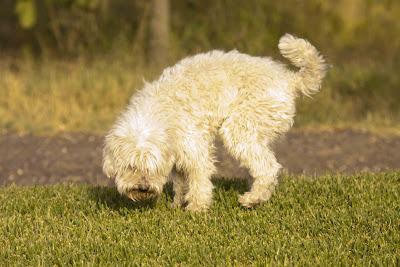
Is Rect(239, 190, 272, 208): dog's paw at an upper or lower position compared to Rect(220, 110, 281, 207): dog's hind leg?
lower

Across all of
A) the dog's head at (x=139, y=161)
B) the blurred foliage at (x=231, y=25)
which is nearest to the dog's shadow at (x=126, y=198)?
the dog's head at (x=139, y=161)

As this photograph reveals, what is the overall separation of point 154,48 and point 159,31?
0.31 metres

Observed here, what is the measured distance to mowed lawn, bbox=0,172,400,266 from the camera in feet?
18.0

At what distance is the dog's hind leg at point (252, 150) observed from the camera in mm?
6453

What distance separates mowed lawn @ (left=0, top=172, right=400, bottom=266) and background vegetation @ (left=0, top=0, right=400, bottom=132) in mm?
3538

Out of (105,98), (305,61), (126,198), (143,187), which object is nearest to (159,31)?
(105,98)

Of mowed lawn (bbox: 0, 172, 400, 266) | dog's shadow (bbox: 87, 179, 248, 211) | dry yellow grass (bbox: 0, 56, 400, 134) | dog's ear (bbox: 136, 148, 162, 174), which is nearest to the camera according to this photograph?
mowed lawn (bbox: 0, 172, 400, 266)

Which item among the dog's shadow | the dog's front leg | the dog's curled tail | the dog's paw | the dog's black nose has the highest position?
the dog's curled tail

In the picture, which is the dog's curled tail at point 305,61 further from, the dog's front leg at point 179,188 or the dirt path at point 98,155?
the dirt path at point 98,155

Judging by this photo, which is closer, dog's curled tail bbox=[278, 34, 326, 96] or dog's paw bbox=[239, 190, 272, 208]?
dog's paw bbox=[239, 190, 272, 208]

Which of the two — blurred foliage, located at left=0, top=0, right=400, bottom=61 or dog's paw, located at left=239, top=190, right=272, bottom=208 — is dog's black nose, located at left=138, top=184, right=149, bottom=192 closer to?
dog's paw, located at left=239, top=190, right=272, bottom=208

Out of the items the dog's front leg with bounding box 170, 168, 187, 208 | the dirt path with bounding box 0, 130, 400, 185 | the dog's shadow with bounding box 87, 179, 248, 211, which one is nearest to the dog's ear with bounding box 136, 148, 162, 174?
the dog's shadow with bounding box 87, 179, 248, 211

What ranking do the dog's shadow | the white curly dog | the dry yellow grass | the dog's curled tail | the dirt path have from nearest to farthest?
1. the white curly dog
2. the dog's curled tail
3. the dog's shadow
4. the dirt path
5. the dry yellow grass

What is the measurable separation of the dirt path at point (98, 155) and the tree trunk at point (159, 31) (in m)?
3.31
